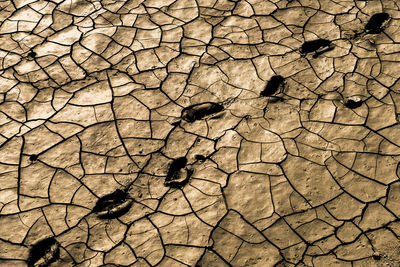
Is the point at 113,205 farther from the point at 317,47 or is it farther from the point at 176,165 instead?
the point at 317,47

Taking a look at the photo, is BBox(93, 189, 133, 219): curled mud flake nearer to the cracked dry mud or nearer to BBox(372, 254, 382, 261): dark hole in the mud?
the cracked dry mud

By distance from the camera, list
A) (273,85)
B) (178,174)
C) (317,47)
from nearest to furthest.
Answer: (178,174)
(273,85)
(317,47)

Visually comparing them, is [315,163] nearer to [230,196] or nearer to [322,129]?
[322,129]

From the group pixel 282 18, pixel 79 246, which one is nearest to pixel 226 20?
pixel 282 18

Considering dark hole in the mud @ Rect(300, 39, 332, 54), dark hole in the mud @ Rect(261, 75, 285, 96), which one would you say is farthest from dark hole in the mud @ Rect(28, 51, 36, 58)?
dark hole in the mud @ Rect(300, 39, 332, 54)

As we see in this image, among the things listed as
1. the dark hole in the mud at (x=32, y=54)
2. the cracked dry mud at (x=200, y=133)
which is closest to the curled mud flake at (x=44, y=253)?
the cracked dry mud at (x=200, y=133)

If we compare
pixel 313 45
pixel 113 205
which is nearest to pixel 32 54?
Result: pixel 113 205

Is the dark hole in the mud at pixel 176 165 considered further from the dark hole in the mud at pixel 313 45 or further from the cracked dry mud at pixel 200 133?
the dark hole in the mud at pixel 313 45
